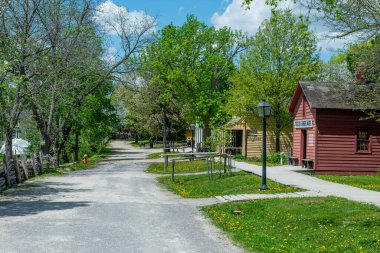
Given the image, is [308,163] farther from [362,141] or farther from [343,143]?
[362,141]

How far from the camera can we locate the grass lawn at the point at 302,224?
367 inches

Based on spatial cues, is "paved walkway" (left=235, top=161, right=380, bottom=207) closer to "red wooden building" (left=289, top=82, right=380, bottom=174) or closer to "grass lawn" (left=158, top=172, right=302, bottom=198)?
"grass lawn" (left=158, top=172, right=302, bottom=198)

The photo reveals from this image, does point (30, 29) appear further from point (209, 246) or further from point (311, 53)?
point (209, 246)

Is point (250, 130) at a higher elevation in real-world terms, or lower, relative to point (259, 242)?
higher

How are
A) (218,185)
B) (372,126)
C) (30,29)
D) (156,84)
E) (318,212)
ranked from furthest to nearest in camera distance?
(156,84) < (30,29) < (372,126) < (218,185) < (318,212)

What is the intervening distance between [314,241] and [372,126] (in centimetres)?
1963

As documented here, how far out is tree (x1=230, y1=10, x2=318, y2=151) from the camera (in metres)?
35.8

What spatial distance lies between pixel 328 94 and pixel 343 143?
2.86m

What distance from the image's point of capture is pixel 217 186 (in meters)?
21.8

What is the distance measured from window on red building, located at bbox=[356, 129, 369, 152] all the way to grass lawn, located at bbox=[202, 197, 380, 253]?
47.3 ft

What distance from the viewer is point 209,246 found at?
31.9 feet

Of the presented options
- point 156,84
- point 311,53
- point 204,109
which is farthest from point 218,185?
point 156,84

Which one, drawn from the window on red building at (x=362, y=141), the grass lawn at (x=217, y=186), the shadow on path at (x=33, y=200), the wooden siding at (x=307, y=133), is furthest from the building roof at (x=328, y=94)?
the shadow on path at (x=33, y=200)

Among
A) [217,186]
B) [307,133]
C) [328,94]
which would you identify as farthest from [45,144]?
[328,94]
